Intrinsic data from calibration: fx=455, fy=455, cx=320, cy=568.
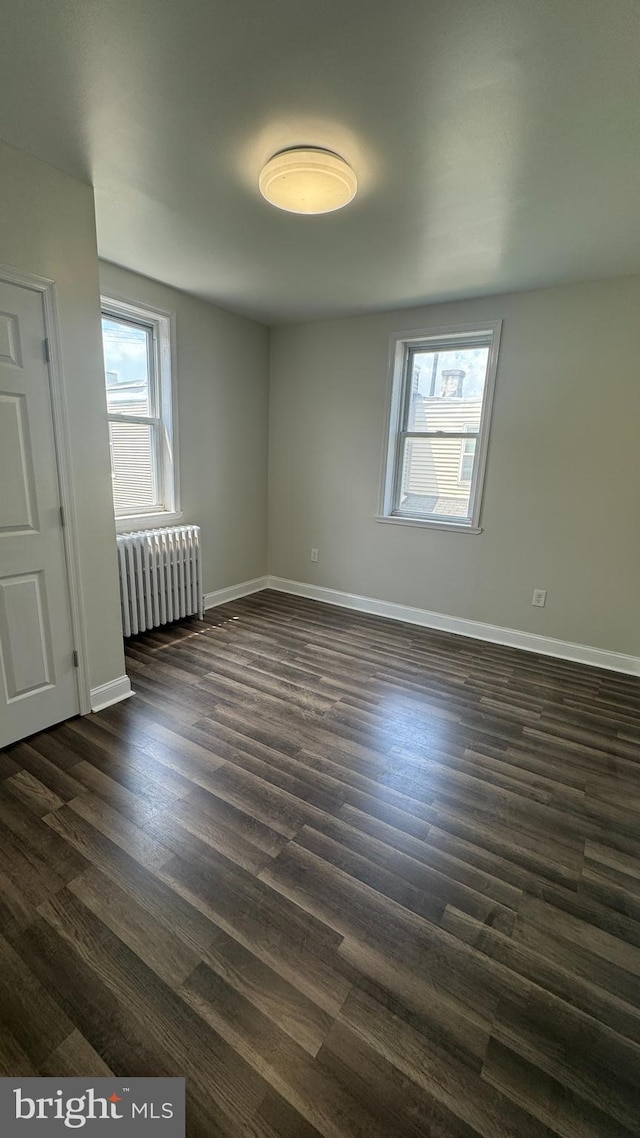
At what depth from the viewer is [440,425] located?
3787mm

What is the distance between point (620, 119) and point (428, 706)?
2.66 metres

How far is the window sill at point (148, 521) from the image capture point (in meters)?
3.43

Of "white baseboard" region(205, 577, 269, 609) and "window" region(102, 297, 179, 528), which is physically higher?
"window" region(102, 297, 179, 528)

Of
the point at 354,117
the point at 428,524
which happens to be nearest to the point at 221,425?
the point at 428,524

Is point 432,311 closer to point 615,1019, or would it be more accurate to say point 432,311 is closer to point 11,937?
point 615,1019

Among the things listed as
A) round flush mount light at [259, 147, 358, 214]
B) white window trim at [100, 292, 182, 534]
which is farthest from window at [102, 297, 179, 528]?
round flush mount light at [259, 147, 358, 214]

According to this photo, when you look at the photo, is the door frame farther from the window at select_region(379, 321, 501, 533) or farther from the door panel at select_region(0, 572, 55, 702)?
the window at select_region(379, 321, 501, 533)

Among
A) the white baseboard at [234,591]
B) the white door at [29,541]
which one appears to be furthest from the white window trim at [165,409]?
the white door at [29,541]

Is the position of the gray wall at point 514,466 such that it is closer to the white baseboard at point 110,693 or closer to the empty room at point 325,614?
the empty room at point 325,614

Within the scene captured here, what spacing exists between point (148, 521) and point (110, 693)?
1488 millimetres

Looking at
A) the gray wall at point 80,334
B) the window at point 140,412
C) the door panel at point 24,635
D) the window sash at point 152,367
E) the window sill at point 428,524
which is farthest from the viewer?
the window sill at point 428,524

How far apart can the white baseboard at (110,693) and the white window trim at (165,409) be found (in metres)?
1.20

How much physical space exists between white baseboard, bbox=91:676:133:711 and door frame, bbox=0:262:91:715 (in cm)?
4

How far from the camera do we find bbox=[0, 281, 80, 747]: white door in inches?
78.0
